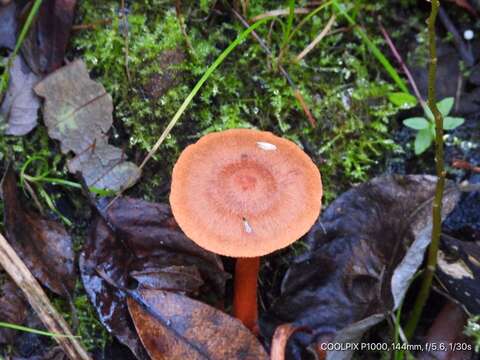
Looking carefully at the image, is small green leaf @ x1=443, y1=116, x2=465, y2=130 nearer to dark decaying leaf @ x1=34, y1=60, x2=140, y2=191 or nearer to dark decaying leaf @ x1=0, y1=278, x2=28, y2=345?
dark decaying leaf @ x1=34, y1=60, x2=140, y2=191

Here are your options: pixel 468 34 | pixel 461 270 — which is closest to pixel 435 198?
pixel 461 270

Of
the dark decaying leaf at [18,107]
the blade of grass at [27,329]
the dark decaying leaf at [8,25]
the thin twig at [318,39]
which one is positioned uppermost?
the dark decaying leaf at [8,25]

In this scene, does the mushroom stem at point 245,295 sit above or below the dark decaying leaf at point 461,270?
above

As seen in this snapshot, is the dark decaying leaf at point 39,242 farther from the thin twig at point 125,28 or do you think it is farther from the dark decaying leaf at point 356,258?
the dark decaying leaf at point 356,258

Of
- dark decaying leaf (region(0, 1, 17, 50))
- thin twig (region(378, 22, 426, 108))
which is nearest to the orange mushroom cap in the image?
thin twig (region(378, 22, 426, 108))

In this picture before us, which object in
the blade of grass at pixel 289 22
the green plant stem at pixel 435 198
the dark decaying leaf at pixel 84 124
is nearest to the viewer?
the green plant stem at pixel 435 198

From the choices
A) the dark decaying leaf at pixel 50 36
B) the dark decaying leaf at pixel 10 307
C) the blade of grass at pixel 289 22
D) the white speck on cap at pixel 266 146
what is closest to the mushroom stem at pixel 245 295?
the white speck on cap at pixel 266 146

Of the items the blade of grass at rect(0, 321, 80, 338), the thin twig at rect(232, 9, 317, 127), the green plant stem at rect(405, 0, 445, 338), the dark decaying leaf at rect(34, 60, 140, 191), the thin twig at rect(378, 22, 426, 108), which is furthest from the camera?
the thin twig at rect(378, 22, 426, 108)
